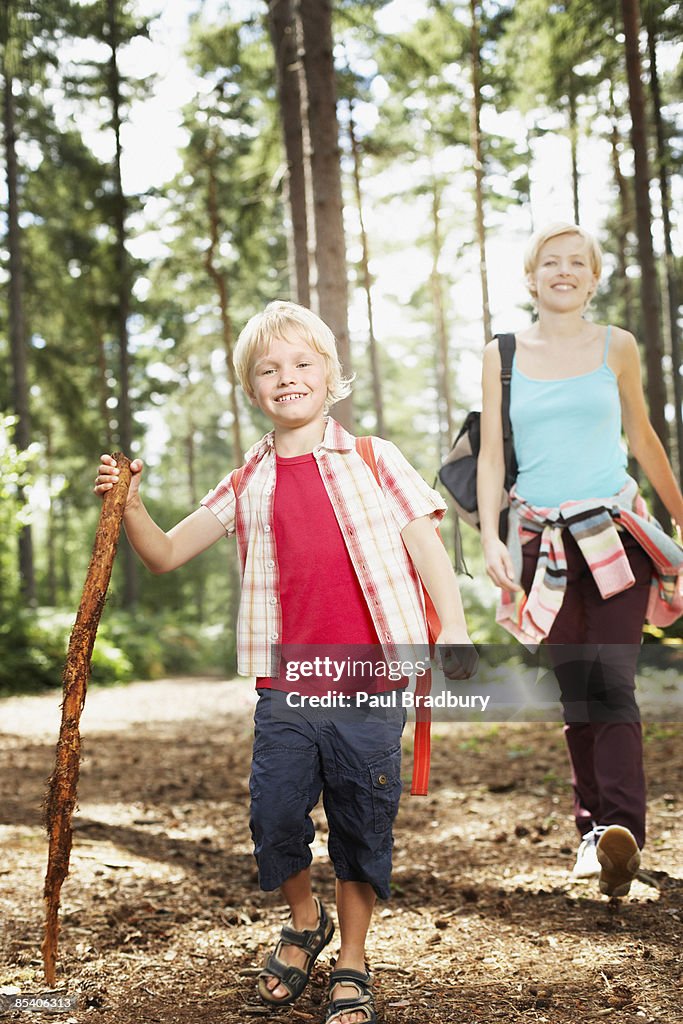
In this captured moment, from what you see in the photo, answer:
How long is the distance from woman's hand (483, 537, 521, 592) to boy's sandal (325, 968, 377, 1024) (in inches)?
57.3

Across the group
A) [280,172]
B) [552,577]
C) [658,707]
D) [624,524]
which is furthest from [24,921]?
[280,172]

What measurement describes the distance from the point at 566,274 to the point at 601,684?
159 cm

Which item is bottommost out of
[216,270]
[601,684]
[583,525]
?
[601,684]

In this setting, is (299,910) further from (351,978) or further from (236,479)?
(236,479)

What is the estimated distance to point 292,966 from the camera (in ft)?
9.55

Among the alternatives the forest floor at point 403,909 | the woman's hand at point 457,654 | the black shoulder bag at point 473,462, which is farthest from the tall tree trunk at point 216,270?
the woman's hand at point 457,654

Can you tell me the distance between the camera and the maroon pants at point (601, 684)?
354 cm

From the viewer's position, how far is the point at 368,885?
2.85 meters

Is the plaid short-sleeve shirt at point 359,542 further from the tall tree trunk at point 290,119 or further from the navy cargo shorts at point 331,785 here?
the tall tree trunk at point 290,119

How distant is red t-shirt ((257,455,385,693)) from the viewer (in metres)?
2.81

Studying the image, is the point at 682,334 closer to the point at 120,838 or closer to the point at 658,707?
the point at 658,707

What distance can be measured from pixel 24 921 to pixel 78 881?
594 millimetres

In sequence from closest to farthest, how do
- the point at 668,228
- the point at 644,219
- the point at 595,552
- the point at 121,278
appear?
1. the point at 595,552
2. the point at 644,219
3. the point at 668,228
4. the point at 121,278

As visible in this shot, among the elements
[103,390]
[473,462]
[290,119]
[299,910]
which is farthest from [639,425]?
[103,390]
